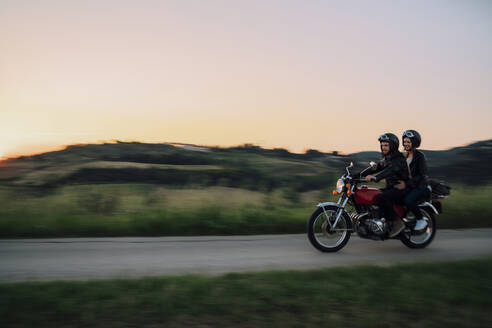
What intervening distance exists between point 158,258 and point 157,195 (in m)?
5.23

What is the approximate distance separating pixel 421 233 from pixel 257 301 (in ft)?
15.7

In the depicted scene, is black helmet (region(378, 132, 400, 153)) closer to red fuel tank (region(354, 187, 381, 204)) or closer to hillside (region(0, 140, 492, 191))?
red fuel tank (region(354, 187, 381, 204))

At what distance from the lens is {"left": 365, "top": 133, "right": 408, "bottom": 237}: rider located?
23.4ft

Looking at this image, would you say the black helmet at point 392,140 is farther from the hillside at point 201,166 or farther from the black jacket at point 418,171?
the hillside at point 201,166

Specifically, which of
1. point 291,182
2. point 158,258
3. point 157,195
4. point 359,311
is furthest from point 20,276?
point 291,182

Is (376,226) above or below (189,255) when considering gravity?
above

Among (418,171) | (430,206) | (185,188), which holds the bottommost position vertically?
(430,206)

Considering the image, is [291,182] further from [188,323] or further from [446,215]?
[188,323]

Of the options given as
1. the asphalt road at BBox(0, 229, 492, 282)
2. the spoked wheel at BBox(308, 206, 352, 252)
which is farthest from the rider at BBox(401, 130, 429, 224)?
the spoked wheel at BBox(308, 206, 352, 252)

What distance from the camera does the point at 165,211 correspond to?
31.7ft

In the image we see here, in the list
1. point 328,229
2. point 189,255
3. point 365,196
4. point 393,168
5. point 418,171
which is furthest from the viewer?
point 418,171

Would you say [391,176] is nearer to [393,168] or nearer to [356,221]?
[393,168]

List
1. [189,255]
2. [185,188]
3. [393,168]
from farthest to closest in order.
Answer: [185,188] → [393,168] → [189,255]

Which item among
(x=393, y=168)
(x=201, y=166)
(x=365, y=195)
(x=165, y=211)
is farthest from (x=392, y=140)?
(x=201, y=166)
